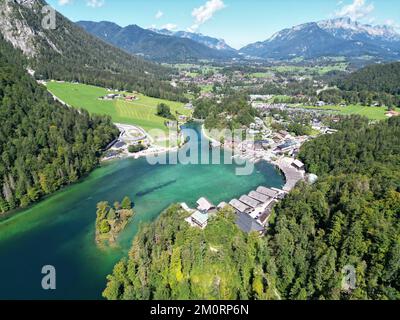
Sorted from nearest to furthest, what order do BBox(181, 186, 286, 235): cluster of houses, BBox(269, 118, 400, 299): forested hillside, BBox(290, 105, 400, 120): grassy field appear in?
1. BBox(269, 118, 400, 299): forested hillside
2. BBox(181, 186, 286, 235): cluster of houses
3. BBox(290, 105, 400, 120): grassy field

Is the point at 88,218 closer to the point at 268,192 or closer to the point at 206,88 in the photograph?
the point at 268,192

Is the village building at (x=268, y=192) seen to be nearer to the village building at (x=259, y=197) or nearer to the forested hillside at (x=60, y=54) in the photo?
the village building at (x=259, y=197)

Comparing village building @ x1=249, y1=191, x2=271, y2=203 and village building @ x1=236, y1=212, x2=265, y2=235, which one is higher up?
village building @ x1=249, y1=191, x2=271, y2=203

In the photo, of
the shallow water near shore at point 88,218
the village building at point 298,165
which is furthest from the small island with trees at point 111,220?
the village building at point 298,165

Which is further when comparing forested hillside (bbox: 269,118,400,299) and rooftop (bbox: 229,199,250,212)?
rooftop (bbox: 229,199,250,212)

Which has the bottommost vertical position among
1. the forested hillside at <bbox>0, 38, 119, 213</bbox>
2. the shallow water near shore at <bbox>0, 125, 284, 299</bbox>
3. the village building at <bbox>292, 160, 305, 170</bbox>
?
the shallow water near shore at <bbox>0, 125, 284, 299</bbox>

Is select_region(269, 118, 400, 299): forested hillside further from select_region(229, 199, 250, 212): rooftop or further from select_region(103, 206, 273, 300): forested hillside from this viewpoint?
select_region(229, 199, 250, 212): rooftop

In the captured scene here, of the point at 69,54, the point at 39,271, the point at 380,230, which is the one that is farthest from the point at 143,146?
the point at 69,54

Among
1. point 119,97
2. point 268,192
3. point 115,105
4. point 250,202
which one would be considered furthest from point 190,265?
point 119,97

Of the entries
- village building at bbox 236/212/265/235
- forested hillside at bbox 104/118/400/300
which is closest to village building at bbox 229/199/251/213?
village building at bbox 236/212/265/235
